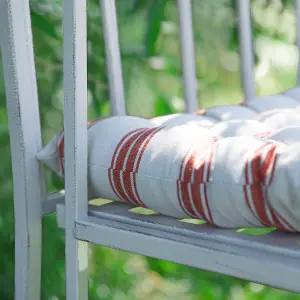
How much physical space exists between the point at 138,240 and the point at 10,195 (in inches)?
20.8

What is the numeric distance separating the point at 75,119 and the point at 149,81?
2.10 ft

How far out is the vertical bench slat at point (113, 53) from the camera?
39.6 inches

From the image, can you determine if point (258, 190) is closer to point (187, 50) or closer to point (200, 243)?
point (200, 243)

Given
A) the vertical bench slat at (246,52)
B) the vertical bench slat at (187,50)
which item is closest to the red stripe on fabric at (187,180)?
the vertical bench slat at (187,50)

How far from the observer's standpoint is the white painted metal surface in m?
0.60

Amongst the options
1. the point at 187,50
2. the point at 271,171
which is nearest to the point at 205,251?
the point at 271,171

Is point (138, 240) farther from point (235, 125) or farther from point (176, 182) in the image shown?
point (235, 125)

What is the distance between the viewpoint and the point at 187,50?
1172 mm

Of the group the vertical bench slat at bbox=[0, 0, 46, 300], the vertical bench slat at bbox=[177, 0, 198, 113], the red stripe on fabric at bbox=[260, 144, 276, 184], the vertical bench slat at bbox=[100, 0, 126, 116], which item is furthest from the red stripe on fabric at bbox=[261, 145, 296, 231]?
the vertical bench slat at bbox=[177, 0, 198, 113]

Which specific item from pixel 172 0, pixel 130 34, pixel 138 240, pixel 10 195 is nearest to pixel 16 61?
pixel 138 240

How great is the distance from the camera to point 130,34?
1.32 m

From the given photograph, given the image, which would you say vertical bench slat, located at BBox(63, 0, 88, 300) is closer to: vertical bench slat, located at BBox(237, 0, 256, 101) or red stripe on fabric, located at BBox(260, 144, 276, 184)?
red stripe on fabric, located at BBox(260, 144, 276, 184)

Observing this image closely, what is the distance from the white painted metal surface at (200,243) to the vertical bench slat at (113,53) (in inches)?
10.9

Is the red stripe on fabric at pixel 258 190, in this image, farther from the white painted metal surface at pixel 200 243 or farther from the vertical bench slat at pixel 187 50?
the vertical bench slat at pixel 187 50
